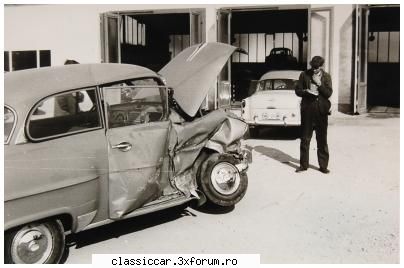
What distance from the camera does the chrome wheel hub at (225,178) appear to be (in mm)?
5242

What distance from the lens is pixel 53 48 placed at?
15.3 metres

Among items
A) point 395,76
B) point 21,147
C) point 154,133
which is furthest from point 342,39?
point 21,147

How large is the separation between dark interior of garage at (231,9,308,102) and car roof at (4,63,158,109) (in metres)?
12.9

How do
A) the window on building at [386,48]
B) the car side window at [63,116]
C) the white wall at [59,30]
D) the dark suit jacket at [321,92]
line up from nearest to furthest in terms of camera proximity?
the car side window at [63,116], the dark suit jacket at [321,92], the white wall at [59,30], the window on building at [386,48]

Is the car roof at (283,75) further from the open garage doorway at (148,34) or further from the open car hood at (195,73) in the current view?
the open car hood at (195,73)

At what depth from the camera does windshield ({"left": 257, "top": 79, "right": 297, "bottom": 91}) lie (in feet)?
34.4

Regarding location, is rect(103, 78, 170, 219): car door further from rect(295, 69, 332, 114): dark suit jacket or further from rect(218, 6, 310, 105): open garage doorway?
rect(218, 6, 310, 105): open garage doorway

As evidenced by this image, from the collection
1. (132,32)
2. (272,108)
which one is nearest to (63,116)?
(272,108)

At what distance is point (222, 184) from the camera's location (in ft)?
17.4

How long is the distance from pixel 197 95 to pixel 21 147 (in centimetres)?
203

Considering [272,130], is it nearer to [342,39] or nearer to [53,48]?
[342,39]

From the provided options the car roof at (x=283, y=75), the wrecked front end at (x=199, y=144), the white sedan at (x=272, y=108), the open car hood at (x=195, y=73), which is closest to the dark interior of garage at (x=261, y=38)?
the car roof at (x=283, y=75)

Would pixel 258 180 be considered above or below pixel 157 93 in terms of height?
below

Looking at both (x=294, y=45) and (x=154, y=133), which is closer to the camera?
(x=154, y=133)
